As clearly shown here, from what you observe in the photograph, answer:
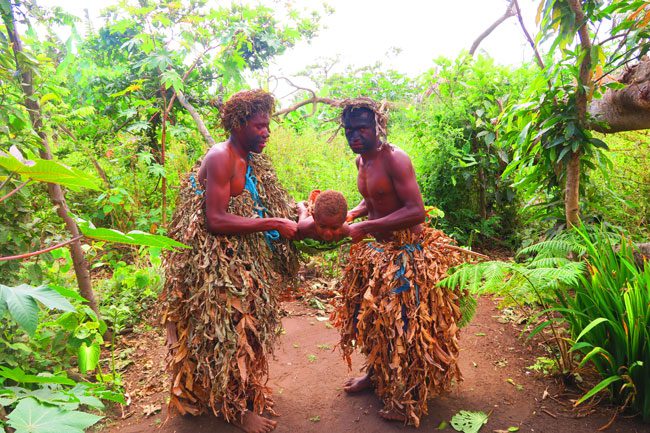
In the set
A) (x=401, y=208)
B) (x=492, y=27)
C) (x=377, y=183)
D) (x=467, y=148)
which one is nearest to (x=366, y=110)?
(x=377, y=183)

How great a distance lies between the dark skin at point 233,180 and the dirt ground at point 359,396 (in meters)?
0.44

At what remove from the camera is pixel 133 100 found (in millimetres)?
5773

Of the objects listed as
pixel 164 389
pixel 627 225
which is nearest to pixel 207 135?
pixel 164 389

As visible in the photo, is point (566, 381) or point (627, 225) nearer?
point (566, 381)

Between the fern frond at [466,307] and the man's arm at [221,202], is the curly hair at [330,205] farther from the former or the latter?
the fern frond at [466,307]

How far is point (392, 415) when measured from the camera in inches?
101

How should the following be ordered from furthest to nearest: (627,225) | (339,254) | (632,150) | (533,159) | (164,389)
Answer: (339,254)
(632,150)
(627,225)
(533,159)
(164,389)

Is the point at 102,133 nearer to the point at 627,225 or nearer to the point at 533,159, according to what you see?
the point at 533,159

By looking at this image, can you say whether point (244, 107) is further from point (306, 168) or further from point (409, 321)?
point (306, 168)

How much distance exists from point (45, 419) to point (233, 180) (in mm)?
1578

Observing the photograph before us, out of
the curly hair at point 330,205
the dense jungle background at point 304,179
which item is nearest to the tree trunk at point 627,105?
the dense jungle background at point 304,179

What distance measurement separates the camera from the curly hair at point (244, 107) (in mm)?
2336

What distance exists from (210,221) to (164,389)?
5.04ft

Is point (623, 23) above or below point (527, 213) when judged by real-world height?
above
